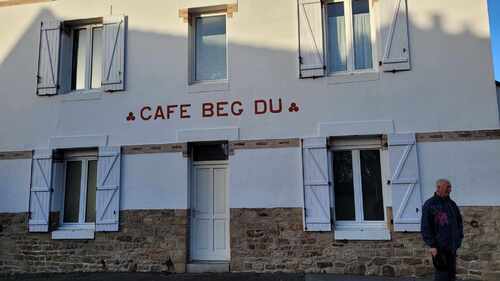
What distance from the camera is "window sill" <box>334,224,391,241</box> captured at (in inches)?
291

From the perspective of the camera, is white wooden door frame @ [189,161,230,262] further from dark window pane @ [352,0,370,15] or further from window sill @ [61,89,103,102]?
dark window pane @ [352,0,370,15]

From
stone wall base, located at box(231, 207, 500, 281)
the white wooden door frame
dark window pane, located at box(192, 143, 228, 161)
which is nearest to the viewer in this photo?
stone wall base, located at box(231, 207, 500, 281)

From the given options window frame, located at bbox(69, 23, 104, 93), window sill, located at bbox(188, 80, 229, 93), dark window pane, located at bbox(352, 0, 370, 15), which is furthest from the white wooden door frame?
dark window pane, located at bbox(352, 0, 370, 15)

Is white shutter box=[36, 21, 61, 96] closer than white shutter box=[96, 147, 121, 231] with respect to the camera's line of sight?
No

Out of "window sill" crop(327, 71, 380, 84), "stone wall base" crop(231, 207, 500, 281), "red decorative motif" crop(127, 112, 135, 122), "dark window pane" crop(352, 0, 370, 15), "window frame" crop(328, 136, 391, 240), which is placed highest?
"dark window pane" crop(352, 0, 370, 15)

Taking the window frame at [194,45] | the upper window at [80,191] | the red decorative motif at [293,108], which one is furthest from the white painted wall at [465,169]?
the upper window at [80,191]

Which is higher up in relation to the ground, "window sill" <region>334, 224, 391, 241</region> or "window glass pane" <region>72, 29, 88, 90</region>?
"window glass pane" <region>72, 29, 88, 90</region>

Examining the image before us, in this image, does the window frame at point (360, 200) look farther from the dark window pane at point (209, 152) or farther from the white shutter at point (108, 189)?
the white shutter at point (108, 189)

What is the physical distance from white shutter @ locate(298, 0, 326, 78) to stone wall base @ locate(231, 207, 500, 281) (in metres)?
2.51

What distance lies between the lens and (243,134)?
8.11 m

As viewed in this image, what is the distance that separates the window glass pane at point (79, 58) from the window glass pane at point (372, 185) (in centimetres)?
578

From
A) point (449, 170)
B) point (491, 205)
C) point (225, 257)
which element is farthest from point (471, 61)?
point (225, 257)

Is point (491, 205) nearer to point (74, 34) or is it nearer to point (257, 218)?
point (257, 218)

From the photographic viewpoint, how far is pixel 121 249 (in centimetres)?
820
